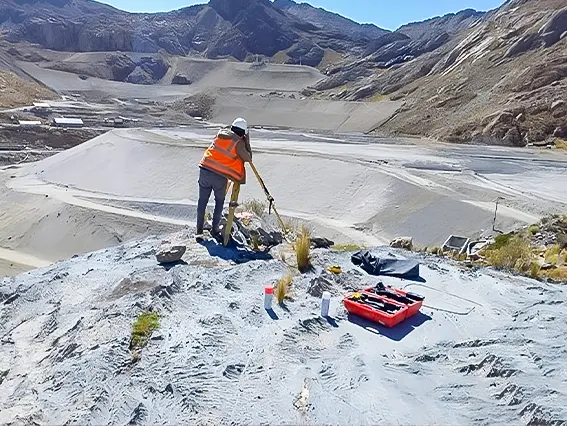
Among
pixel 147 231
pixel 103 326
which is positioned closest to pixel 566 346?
pixel 103 326

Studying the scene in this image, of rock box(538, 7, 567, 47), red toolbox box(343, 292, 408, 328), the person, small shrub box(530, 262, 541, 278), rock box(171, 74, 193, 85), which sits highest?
rock box(538, 7, 567, 47)

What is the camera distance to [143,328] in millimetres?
5066

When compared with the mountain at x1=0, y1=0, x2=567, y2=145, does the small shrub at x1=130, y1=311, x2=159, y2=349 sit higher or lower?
lower

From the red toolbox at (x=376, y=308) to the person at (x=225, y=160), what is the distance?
305 cm

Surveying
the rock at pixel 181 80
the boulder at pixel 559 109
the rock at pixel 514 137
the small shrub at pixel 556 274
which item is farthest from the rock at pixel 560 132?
the rock at pixel 181 80

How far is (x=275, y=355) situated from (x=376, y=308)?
50.0 inches

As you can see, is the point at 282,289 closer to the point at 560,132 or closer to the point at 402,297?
the point at 402,297

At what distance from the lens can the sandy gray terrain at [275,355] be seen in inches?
153

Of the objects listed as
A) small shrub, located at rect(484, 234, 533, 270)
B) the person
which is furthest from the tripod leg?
small shrub, located at rect(484, 234, 533, 270)

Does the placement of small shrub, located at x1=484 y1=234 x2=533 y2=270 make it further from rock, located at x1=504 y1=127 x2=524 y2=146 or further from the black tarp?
rock, located at x1=504 y1=127 x2=524 y2=146

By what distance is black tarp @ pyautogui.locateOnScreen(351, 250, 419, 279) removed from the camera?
6746 mm

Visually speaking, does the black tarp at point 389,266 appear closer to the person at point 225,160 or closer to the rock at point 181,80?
the person at point 225,160

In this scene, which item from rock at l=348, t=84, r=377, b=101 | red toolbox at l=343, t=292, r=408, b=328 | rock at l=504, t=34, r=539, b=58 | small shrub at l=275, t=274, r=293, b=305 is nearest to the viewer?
red toolbox at l=343, t=292, r=408, b=328

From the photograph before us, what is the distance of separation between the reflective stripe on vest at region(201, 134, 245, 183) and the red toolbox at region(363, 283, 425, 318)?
114 inches
